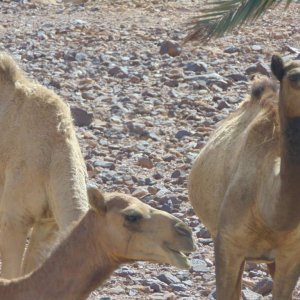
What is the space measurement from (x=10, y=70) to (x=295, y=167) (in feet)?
9.72

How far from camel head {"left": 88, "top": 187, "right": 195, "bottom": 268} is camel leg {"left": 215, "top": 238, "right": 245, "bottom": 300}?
1846mm

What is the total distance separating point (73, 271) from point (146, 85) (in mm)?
11100

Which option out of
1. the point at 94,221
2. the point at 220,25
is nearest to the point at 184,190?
the point at 220,25

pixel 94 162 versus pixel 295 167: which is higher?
pixel 295 167

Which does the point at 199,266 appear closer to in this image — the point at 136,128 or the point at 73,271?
the point at 73,271

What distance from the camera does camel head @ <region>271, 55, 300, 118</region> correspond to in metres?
9.13

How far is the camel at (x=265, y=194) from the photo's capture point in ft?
30.5

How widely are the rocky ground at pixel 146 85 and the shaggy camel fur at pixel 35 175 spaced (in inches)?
39.1

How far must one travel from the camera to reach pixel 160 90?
18.9 m

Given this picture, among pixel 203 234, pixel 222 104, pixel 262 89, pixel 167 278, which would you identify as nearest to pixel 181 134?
pixel 222 104

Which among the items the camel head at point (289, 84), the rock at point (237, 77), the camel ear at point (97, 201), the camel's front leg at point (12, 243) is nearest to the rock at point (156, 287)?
the camel's front leg at point (12, 243)

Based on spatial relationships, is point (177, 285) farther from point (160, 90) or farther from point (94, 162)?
point (160, 90)

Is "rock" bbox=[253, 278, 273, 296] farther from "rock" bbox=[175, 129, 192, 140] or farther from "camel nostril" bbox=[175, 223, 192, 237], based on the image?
"rock" bbox=[175, 129, 192, 140]

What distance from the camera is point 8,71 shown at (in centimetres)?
1125
